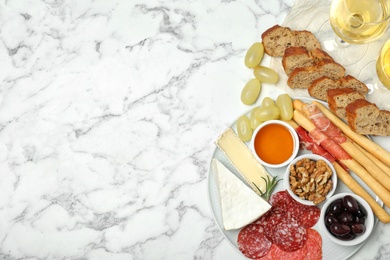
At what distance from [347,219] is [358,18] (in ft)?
1.89

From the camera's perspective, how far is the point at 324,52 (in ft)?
5.62

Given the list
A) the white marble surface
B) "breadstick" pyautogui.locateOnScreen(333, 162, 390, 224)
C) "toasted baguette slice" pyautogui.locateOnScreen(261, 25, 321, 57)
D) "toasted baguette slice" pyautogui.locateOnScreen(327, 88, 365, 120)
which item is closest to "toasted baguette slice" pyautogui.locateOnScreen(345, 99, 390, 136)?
"toasted baguette slice" pyautogui.locateOnScreen(327, 88, 365, 120)

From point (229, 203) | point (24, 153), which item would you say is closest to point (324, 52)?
point (229, 203)

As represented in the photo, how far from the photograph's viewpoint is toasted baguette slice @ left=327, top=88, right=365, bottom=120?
1.65 metres

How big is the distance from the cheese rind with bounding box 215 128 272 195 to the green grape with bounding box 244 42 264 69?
0.22m

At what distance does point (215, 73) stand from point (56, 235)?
734mm

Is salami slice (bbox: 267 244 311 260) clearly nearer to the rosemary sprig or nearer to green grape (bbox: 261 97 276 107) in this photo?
the rosemary sprig

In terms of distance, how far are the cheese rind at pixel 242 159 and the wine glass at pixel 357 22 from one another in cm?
41

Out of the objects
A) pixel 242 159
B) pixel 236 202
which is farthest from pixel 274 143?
pixel 236 202

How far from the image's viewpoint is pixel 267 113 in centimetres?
168

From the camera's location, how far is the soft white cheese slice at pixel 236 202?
1.67 m

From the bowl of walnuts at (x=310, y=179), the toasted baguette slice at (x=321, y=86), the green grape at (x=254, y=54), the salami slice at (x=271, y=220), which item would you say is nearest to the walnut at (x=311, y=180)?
the bowl of walnuts at (x=310, y=179)

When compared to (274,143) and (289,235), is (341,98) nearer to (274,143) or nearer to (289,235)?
(274,143)

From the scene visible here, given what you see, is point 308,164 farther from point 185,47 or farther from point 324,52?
point 185,47
